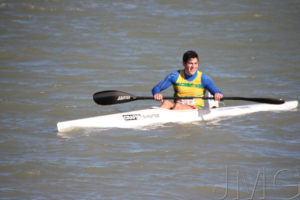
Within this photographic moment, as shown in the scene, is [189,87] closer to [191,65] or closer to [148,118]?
[191,65]

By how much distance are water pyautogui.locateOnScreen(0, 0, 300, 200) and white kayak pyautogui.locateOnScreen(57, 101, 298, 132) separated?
0.57 ft

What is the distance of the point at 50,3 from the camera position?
20.9 meters

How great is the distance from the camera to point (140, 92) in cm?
1035

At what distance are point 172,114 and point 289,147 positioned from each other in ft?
6.35

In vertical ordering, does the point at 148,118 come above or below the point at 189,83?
below

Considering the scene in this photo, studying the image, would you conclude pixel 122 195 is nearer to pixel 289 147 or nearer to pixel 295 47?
pixel 289 147

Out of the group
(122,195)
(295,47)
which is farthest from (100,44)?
(122,195)

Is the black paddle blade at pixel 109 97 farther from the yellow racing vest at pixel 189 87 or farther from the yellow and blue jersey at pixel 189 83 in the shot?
the yellow racing vest at pixel 189 87

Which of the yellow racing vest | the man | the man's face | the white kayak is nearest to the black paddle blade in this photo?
the white kayak

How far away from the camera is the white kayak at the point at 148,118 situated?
721 cm

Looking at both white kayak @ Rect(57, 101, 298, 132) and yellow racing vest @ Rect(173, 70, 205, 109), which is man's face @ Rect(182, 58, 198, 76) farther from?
white kayak @ Rect(57, 101, 298, 132)

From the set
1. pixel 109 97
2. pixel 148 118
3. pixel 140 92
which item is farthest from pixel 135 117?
pixel 140 92

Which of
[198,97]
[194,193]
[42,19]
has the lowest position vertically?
[194,193]

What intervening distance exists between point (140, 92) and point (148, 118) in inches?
114
